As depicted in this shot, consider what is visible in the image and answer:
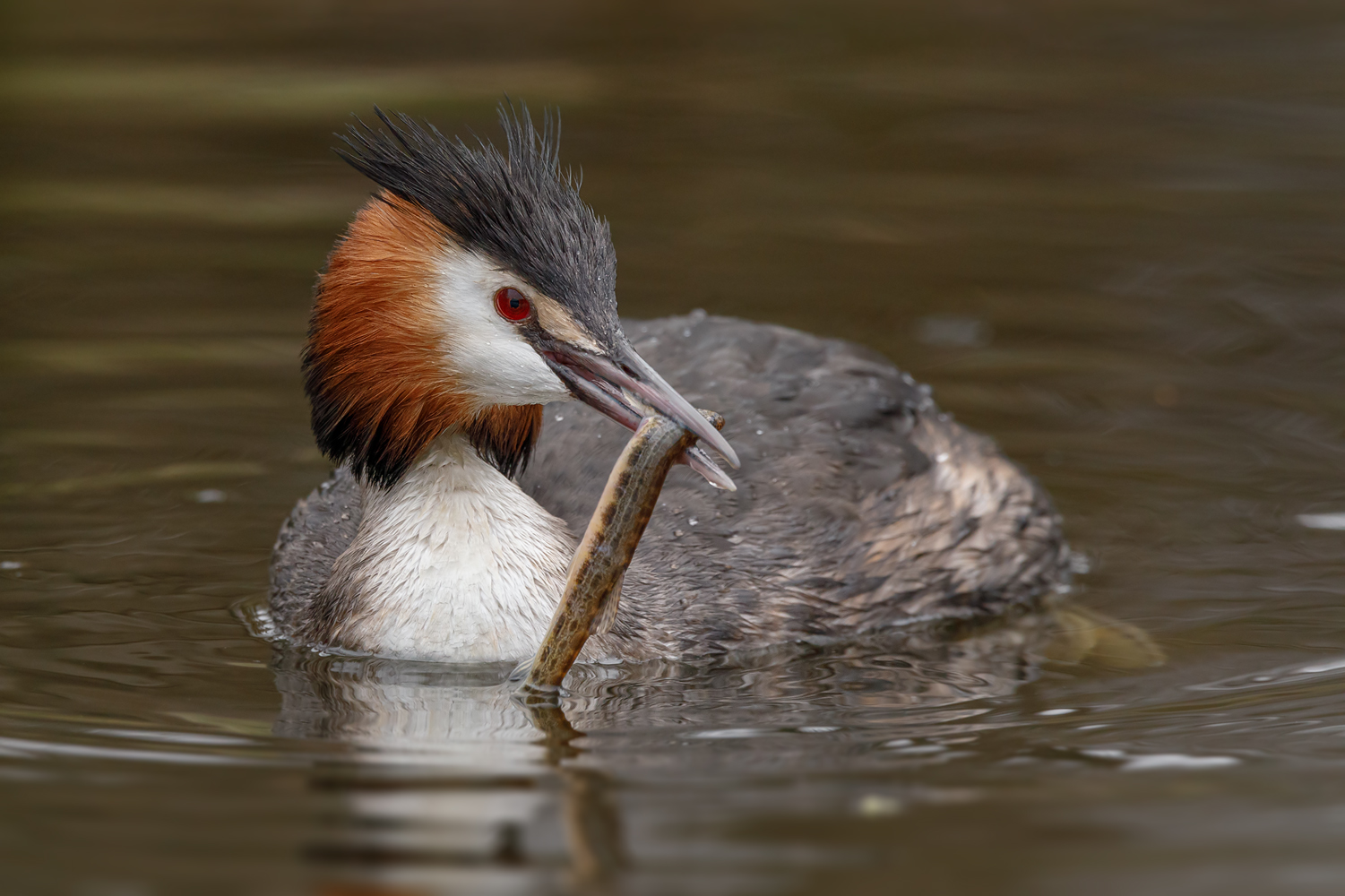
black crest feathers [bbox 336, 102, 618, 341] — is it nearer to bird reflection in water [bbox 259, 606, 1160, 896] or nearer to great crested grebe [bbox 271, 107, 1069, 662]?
great crested grebe [bbox 271, 107, 1069, 662]

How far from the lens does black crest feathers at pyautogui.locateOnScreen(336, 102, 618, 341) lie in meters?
6.73

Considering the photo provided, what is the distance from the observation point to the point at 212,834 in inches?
203

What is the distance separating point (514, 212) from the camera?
6.74 meters

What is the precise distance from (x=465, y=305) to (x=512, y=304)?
16 centimetres

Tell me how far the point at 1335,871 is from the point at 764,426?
353cm

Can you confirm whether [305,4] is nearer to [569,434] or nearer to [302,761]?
[569,434]

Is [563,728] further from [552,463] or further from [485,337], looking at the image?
[552,463]

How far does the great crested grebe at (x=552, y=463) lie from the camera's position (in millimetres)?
6789

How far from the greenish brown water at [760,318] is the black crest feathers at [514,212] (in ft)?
4.49

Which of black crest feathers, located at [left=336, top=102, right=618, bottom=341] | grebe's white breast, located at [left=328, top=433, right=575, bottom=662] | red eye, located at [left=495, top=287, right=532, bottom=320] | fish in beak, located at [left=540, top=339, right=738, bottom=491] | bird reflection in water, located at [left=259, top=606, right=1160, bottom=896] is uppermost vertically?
black crest feathers, located at [left=336, top=102, right=618, bottom=341]

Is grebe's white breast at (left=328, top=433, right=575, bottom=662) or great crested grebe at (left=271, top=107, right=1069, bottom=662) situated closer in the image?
great crested grebe at (left=271, top=107, right=1069, bottom=662)

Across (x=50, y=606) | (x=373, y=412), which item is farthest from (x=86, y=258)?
(x=373, y=412)

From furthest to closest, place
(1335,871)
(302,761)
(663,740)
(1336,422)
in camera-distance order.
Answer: (1336,422), (663,740), (302,761), (1335,871)

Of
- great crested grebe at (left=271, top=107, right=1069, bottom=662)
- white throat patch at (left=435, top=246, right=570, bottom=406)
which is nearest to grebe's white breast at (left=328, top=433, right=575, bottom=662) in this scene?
great crested grebe at (left=271, top=107, right=1069, bottom=662)
